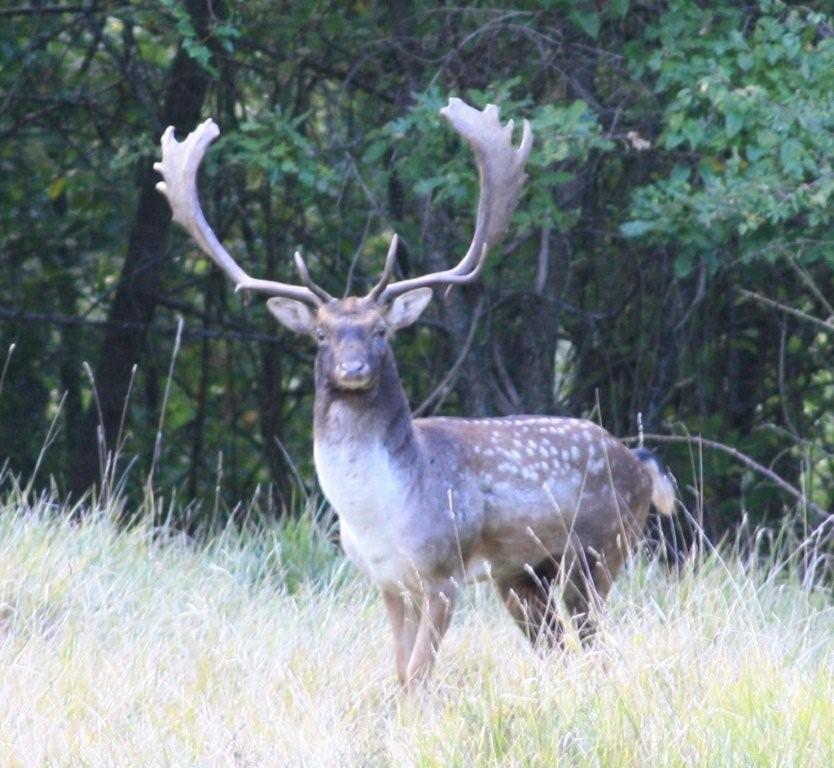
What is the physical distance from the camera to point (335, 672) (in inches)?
228

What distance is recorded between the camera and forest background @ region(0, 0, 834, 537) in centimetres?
773

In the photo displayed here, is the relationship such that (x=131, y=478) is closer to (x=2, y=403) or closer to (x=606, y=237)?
(x=2, y=403)

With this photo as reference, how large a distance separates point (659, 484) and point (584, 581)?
25.4 inches

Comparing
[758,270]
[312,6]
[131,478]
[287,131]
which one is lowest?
[131,478]

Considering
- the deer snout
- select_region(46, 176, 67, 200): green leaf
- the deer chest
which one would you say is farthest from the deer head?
select_region(46, 176, 67, 200): green leaf

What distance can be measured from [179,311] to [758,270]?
13.1 ft

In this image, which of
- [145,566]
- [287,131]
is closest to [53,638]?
[145,566]

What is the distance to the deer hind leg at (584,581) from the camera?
20.1ft

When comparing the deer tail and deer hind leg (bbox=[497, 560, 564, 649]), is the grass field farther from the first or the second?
the deer tail

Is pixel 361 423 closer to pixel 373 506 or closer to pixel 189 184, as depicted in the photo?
pixel 373 506

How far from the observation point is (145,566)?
6.73 meters

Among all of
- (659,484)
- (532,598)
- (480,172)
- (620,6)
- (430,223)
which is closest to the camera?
(532,598)

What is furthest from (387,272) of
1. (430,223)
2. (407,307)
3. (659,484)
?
(430,223)

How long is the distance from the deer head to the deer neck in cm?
7
